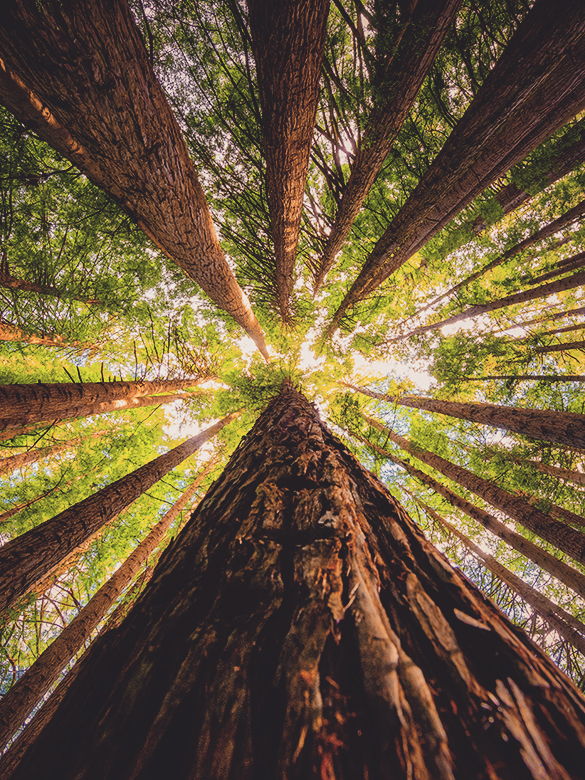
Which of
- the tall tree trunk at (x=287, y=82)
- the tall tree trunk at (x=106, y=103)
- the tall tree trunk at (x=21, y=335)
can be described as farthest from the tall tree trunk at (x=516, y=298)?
the tall tree trunk at (x=21, y=335)

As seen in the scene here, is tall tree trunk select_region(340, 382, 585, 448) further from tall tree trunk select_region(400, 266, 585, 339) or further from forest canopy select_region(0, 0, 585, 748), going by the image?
tall tree trunk select_region(400, 266, 585, 339)

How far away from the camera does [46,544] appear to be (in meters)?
3.77

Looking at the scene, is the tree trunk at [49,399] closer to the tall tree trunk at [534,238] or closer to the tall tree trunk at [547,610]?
the tall tree trunk at [534,238]

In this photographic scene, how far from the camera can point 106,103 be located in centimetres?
175

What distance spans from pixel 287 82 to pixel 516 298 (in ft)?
23.3

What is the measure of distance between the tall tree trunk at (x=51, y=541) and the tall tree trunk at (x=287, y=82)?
517 cm

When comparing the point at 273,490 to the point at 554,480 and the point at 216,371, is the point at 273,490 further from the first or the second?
the point at 216,371

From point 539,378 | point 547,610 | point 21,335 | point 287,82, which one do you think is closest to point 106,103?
point 287,82

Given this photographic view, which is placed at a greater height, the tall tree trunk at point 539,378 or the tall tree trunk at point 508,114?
the tall tree trunk at point 508,114

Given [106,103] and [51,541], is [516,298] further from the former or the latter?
[51,541]

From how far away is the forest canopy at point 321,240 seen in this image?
242cm

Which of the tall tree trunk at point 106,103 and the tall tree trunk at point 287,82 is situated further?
the tall tree trunk at point 287,82

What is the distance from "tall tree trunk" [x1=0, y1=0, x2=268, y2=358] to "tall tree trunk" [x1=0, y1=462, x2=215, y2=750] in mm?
6347

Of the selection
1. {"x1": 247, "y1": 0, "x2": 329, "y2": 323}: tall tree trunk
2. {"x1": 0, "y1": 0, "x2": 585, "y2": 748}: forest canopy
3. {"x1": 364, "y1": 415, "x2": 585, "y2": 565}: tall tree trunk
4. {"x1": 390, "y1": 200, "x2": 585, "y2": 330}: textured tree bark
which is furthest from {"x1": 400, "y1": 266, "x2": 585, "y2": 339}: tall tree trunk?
{"x1": 247, "y1": 0, "x2": 329, "y2": 323}: tall tree trunk
